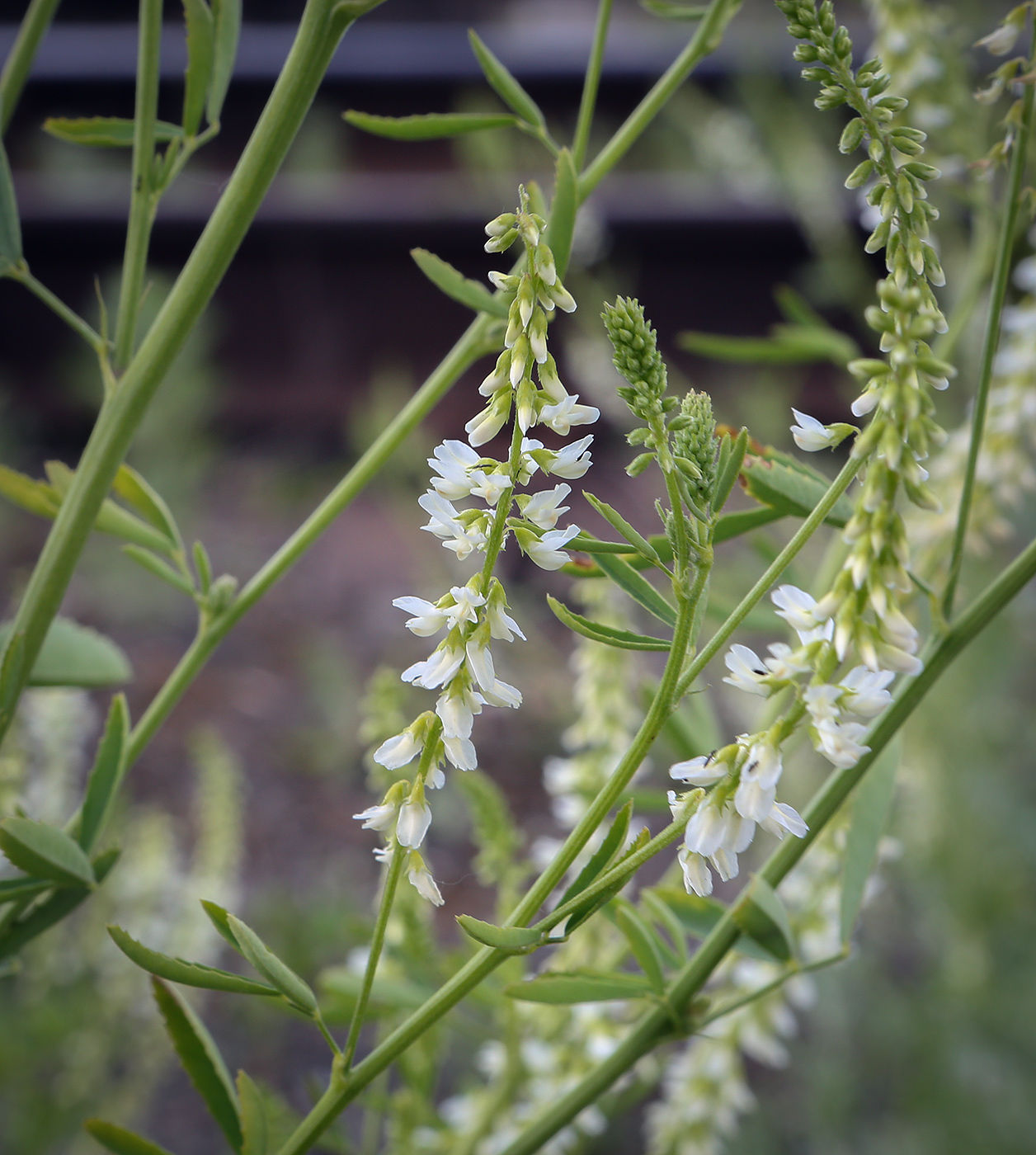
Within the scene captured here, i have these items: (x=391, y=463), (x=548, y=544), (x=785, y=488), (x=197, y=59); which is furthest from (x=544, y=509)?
(x=391, y=463)

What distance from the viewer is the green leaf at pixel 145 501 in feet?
1.13

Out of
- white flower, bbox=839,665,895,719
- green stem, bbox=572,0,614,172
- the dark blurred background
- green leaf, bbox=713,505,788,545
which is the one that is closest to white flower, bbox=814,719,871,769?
white flower, bbox=839,665,895,719

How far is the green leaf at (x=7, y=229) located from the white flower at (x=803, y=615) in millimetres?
252

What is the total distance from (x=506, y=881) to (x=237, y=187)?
28 cm

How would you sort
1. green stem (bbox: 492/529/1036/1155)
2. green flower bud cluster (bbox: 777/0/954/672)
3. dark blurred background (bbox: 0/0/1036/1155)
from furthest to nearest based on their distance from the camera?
dark blurred background (bbox: 0/0/1036/1155), green stem (bbox: 492/529/1036/1155), green flower bud cluster (bbox: 777/0/954/672)

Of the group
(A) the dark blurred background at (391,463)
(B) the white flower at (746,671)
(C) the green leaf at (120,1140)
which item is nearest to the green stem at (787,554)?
(B) the white flower at (746,671)

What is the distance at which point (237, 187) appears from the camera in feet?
0.89

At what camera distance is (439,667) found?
22 centimetres

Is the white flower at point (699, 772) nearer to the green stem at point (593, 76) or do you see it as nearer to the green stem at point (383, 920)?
the green stem at point (383, 920)

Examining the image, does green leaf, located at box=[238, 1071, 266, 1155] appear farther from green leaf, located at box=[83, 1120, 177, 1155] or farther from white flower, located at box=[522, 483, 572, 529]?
white flower, located at box=[522, 483, 572, 529]

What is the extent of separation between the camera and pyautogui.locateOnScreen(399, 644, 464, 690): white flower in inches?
8.6

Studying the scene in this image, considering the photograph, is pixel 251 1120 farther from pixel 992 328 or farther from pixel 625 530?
pixel 992 328

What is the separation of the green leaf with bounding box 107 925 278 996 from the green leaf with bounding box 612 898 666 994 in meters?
0.11

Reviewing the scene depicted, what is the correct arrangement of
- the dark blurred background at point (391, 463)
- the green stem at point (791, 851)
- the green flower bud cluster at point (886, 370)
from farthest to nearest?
the dark blurred background at point (391, 463) → the green stem at point (791, 851) → the green flower bud cluster at point (886, 370)
